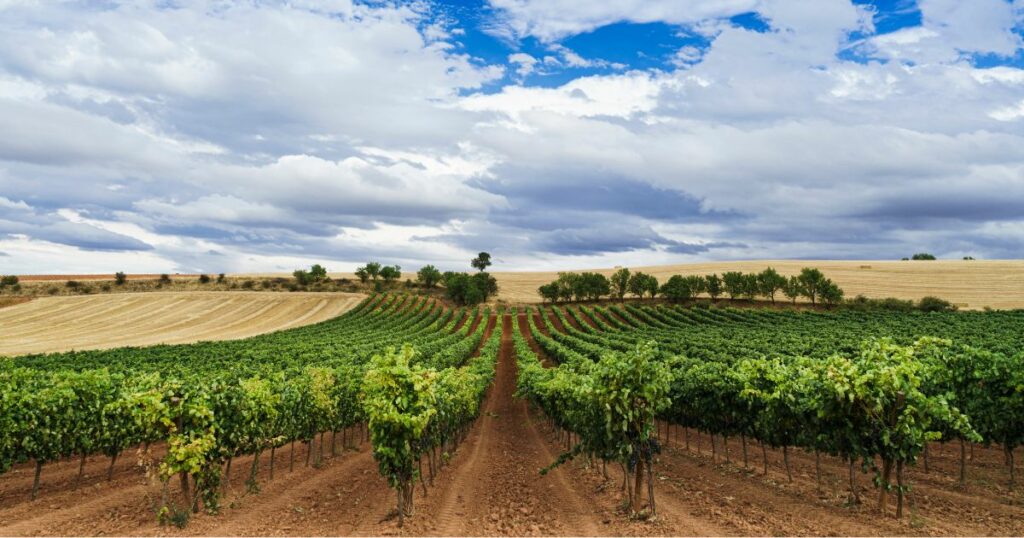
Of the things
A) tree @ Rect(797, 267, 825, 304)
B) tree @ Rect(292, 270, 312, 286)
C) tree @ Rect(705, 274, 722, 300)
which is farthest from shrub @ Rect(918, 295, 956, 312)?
tree @ Rect(292, 270, 312, 286)

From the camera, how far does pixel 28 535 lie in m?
14.2

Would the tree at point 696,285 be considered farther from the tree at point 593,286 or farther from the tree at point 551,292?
the tree at point 551,292

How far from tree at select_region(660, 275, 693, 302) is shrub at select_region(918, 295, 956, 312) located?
4042 cm

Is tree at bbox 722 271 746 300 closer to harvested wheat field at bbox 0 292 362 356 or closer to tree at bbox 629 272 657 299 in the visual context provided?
tree at bbox 629 272 657 299

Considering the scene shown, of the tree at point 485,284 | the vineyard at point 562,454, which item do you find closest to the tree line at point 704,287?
the tree at point 485,284

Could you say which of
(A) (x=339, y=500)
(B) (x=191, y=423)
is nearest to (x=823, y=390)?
(A) (x=339, y=500)

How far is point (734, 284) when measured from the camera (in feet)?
362

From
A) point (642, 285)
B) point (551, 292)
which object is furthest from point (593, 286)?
point (642, 285)

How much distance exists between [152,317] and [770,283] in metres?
119

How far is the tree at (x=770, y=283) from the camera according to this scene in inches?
4188

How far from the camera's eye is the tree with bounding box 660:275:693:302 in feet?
379

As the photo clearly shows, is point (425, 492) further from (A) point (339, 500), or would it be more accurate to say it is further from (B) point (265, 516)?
(B) point (265, 516)

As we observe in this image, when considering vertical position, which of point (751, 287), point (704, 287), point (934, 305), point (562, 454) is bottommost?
point (562, 454)

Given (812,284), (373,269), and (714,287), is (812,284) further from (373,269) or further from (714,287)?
(373,269)
